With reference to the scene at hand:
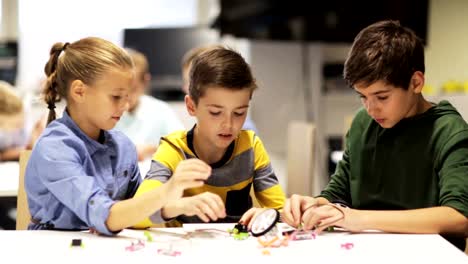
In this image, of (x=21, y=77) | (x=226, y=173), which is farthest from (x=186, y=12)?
(x=226, y=173)

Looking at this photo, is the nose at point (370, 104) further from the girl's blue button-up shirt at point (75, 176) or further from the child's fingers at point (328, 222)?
the girl's blue button-up shirt at point (75, 176)

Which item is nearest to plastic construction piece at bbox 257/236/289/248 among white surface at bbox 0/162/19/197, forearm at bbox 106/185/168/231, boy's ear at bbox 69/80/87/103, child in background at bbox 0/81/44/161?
forearm at bbox 106/185/168/231

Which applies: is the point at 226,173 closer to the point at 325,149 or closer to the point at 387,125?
the point at 387,125

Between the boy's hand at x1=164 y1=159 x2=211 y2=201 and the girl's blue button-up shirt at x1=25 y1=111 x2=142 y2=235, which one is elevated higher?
the boy's hand at x1=164 y1=159 x2=211 y2=201

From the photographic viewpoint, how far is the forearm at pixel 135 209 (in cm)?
149

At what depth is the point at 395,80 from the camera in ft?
5.68

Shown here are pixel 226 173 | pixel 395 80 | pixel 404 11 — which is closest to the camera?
pixel 395 80

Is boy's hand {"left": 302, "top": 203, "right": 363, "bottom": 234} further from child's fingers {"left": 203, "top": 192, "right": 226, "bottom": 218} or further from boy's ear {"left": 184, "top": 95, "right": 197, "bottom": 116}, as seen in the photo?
boy's ear {"left": 184, "top": 95, "right": 197, "bottom": 116}

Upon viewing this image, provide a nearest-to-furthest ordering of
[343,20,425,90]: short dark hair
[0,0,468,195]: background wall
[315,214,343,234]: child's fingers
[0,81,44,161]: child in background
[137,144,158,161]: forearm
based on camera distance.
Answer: [315,214,343,234]: child's fingers
[343,20,425,90]: short dark hair
[137,144,158,161]: forearm
[0,81,44,161]: child in background
[0,0,468,195]: background wall

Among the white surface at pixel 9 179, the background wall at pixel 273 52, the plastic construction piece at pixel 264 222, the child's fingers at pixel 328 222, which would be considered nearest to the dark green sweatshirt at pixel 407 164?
the child's fingers at pixel 328 222

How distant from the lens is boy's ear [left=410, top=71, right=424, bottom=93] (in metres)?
1.76

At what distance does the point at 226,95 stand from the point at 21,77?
4.15 metres

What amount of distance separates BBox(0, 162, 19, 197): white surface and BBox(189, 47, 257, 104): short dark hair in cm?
109

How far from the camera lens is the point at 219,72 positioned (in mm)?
1752
